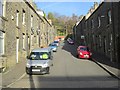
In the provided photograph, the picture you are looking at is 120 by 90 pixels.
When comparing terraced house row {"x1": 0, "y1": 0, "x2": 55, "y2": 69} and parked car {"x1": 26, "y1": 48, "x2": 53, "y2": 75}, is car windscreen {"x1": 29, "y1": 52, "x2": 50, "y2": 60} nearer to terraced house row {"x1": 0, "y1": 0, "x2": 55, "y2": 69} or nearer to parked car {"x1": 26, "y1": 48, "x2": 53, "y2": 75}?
parked car {"x1": 26, "y1": 48, "x2": 53, "y2": 75}

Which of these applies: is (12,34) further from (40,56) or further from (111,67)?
(111,67)

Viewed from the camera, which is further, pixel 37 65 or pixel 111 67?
pixel 111 67

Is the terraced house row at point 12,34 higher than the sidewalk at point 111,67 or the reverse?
higher

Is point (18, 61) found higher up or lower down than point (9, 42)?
lower down

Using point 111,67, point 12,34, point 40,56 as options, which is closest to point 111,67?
point 111,67

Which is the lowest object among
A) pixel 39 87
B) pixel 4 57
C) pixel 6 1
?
pixel 39 87

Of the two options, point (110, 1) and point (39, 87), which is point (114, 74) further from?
point (110, 1)

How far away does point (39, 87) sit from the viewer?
13203 millimetres

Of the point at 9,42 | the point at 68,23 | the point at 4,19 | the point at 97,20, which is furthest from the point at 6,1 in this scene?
the point at 68,23

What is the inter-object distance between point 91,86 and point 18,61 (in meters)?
13.0

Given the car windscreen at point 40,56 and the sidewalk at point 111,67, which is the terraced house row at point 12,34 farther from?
the sidewalk at point 111,67

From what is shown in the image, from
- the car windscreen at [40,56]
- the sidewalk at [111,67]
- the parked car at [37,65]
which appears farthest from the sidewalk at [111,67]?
the car windscreen at [40,56]

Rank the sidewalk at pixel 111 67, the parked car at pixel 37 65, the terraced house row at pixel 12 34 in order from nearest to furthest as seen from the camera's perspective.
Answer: the sidewalk at pixel 111 67 → the parked car at pixel 37 65 → the terraced house row at pixel 12 34

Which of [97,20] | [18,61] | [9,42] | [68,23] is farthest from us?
[68,23]
